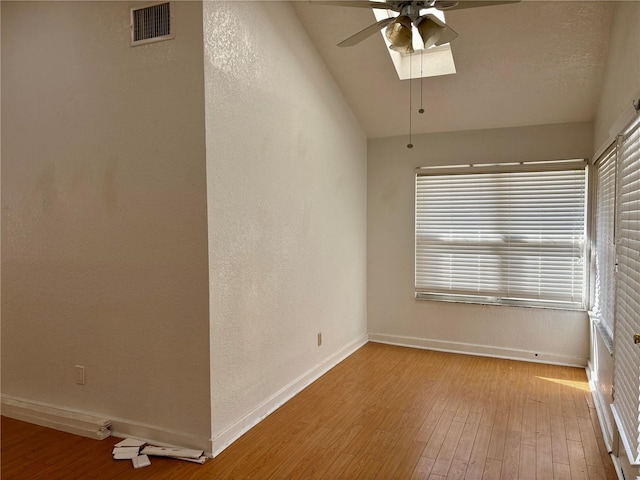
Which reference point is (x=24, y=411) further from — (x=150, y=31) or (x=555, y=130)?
(x=555, y=130)

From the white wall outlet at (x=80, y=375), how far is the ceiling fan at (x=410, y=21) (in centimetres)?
276

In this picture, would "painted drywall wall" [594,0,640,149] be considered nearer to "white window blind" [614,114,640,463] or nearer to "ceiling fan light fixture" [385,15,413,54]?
"white window blind" [614,114,640,463]

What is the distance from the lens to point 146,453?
8.87 ft

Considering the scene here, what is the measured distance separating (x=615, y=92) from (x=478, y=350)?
9.18 feet

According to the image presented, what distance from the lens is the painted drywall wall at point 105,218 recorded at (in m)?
2.72

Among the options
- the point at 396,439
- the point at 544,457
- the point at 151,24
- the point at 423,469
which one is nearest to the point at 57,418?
the point at 396,439

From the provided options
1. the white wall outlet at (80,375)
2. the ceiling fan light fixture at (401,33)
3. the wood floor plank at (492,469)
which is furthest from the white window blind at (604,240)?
the white wall outlet at (80,375)

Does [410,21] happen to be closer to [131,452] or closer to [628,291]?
[628,291]

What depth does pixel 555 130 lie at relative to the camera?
4.43 metres

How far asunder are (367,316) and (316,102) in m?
2.56

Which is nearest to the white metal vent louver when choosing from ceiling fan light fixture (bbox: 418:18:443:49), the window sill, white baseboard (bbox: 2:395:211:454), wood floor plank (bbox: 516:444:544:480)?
ceiling fan light fixture (bbox: 418:18:443:49)

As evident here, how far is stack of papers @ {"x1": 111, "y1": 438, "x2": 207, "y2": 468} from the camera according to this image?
2.64m

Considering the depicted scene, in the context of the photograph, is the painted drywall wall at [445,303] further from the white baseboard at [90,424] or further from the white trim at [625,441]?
the white baseboard at [90,424]

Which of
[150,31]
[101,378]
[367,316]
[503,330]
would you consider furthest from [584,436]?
[150,31]
